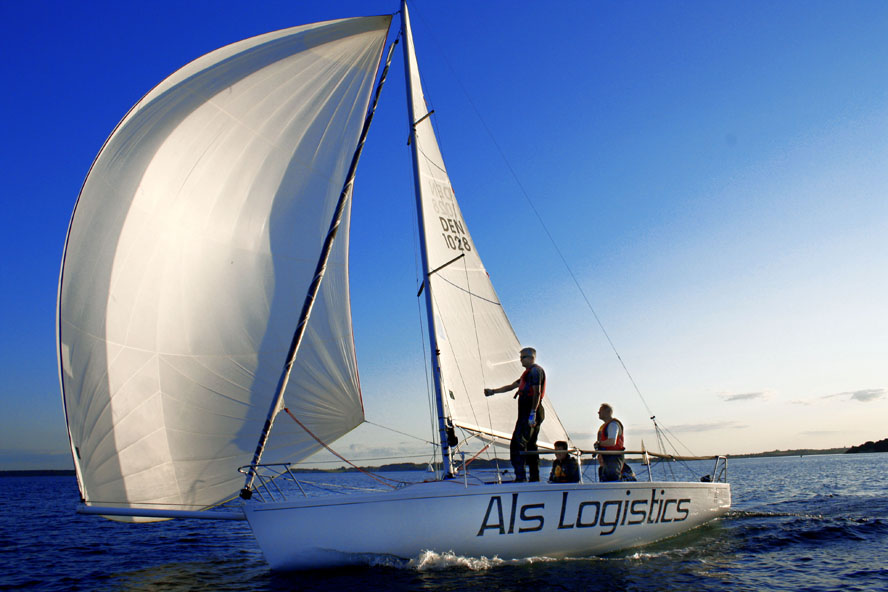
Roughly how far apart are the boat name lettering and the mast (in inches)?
50.3

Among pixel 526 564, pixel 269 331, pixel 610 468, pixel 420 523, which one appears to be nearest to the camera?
pixel 420 523

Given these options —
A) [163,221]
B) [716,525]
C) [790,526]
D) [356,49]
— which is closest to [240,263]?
[163,221]

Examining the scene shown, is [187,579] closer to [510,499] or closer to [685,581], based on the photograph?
[510,499]

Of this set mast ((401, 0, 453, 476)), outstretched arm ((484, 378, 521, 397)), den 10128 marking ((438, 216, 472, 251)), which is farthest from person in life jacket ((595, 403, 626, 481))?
den 10128 marking ((438, 216, 472, 251))

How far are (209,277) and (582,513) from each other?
6.98 meters

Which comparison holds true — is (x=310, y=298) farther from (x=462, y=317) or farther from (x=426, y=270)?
(x=462, y=317)

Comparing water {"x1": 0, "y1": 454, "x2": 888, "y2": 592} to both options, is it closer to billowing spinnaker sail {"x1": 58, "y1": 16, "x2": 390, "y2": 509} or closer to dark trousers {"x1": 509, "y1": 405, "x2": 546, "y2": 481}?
dark trousers {"x1": 509, "y1": 405, "x2": 546, "y2": 481}

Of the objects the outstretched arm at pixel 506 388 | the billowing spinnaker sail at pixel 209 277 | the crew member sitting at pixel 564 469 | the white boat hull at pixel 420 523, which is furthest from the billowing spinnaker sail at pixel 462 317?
the white boat hull at pixel 420 523

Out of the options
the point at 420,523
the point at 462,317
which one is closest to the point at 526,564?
the point at 420,523

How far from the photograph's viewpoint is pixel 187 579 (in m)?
9.32

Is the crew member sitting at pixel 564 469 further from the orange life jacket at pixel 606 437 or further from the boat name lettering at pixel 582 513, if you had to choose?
the orange life jacket at pixel 606 437

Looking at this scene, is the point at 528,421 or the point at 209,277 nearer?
the point at 528,421

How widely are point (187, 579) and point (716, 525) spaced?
37.6 feet

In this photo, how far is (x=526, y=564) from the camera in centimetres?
865
